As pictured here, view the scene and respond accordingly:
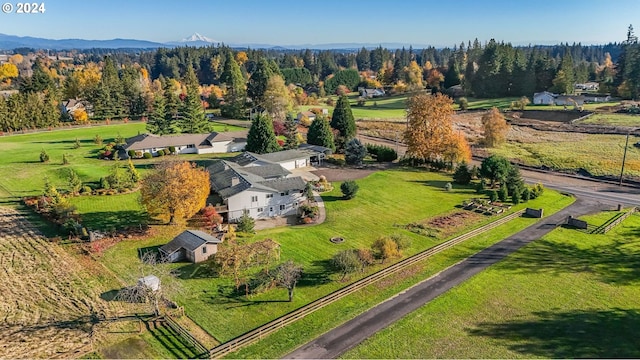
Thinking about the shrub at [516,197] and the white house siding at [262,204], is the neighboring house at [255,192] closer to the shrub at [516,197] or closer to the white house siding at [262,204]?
the white house siding at [262,204]

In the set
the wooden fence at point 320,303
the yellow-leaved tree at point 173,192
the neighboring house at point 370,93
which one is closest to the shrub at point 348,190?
the wooden fence at point 320,303

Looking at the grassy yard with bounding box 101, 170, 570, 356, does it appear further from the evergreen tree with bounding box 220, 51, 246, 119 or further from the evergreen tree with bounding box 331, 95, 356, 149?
the evergreen tree with bounding box 220, 51, 246, 119

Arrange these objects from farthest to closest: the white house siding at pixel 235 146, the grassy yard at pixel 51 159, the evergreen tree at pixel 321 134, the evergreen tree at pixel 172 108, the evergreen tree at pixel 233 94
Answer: the evergreen tree at pixel 233 94, the evergreen tree at pixel 172 108, the white house siding at pixel 235 146, the evergreen tree at pixel 321 134, the grassy yard at pixel 51 159

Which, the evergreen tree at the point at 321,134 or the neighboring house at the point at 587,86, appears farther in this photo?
the neighboring house at the point at 587,86

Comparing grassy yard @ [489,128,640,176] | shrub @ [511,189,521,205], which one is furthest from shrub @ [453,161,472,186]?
grassy yard @ [489,128,640,176]

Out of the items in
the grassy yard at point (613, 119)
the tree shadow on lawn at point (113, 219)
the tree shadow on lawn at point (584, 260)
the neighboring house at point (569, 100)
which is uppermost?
the neighboring house at point (569, 100)

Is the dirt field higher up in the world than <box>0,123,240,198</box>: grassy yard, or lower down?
lower down

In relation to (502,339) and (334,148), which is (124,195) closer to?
(334,148)
